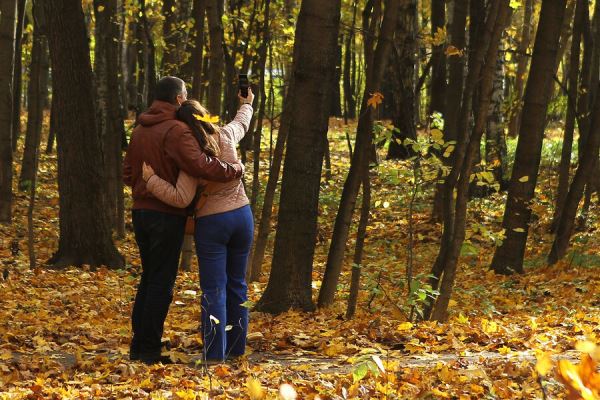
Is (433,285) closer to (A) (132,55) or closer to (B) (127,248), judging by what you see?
(B) (127,248)

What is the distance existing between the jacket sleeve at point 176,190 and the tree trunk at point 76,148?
544 centimetres

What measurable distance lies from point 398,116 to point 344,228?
12127mm

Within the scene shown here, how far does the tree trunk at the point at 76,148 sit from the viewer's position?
10.2 metres

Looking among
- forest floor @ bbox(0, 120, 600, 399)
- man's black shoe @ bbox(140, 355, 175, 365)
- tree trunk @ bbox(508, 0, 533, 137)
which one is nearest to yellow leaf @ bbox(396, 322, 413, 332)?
forest floor @ bbox(0, 120, 600, 399)

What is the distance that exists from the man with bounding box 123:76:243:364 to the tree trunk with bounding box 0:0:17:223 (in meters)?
8.54

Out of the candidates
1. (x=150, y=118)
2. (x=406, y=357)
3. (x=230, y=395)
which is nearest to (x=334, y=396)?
(x=230, y=395)

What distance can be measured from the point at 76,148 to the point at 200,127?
18.2 ft

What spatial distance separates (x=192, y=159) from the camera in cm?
529

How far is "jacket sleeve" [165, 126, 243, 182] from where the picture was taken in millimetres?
5293

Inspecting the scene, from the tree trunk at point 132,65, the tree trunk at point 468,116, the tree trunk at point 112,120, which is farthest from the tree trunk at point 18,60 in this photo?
the tree trunk at point 468,116

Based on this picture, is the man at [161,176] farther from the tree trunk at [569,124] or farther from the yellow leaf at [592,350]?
the tree trunk at [569,124]

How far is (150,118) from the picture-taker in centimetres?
548

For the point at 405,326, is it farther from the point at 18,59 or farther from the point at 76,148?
the point at 18,59

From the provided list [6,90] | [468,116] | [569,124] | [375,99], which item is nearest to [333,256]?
[375,99]
